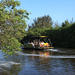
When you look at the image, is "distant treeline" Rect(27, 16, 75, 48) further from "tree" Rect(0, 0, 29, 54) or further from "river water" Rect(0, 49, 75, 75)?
"tree" Rect(0, 0, 29, 54)

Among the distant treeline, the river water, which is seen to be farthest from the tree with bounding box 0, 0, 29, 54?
the distant treeline

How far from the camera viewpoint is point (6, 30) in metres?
11.1

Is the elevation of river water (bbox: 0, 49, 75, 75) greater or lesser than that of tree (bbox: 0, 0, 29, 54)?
lesser

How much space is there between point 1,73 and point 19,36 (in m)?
2.33

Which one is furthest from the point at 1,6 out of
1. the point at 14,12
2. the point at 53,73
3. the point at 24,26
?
the point at 53,73

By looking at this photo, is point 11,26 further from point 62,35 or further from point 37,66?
point 62,35

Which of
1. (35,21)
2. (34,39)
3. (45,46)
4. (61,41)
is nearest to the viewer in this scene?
(45,46)

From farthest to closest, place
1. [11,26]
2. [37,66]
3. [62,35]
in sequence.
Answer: [62,35]
[37,66]
[11,26]

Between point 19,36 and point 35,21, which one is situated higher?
point 35,21

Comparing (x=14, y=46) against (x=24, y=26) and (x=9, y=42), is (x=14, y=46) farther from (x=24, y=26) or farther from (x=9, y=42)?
(x=24, y=26)

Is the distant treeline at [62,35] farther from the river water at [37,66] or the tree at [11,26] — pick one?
the tree at [11,26]

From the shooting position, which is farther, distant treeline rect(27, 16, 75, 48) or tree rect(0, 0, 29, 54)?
distant treeline rect(27, 16, 75, 48)

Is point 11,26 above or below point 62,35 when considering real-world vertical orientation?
below

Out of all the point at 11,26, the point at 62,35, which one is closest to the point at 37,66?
the point at 11,26
